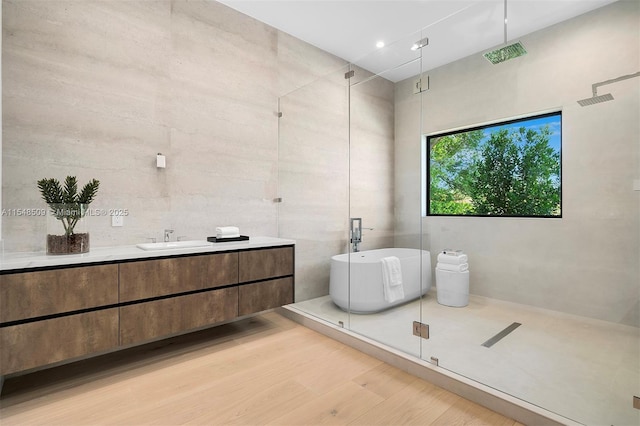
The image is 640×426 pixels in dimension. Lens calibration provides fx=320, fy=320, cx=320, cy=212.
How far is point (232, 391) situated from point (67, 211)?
1564mm

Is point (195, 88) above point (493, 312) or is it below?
Result: above

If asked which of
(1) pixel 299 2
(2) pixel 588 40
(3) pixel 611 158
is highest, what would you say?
(1) pixel 299 2

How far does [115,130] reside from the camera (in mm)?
2496

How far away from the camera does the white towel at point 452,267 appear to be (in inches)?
84.9

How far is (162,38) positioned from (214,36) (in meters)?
0.49

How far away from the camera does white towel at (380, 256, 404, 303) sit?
8.43ft

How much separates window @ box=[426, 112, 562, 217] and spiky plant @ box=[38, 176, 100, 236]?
237cm

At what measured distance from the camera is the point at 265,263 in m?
2.82

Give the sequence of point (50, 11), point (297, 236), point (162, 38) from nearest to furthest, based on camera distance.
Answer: point (50, 11) → point (162, 38) → point (297, 236)

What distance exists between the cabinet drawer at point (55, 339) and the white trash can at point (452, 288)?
7.13 ft

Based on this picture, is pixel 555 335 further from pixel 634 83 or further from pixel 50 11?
pixel 50 11

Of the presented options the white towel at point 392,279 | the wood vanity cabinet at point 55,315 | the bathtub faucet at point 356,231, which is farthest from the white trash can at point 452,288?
the wood vanity cabinet at point 55,315

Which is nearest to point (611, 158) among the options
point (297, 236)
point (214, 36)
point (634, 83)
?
point (634, 83)

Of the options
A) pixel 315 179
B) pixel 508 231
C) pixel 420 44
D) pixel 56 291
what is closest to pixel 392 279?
pixel 508 231
